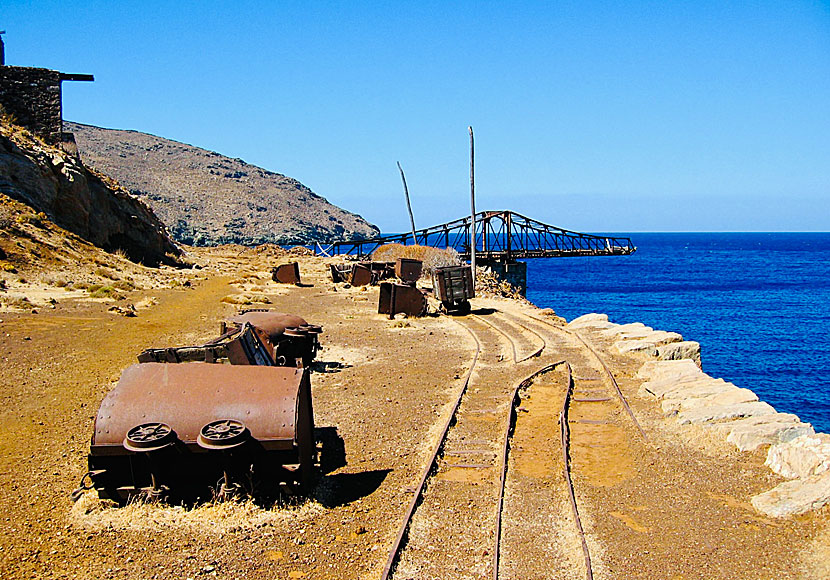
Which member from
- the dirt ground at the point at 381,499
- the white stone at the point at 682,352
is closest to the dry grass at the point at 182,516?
the dirt ground at the point at 381,499

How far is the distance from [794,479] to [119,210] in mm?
40493

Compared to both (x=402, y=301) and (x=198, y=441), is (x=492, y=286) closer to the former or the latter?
(x=402, y=301)

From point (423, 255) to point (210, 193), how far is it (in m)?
93.1

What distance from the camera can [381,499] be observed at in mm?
9148

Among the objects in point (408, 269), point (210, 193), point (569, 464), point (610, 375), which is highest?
point (210, 193)

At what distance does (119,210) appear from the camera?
42500 millimetres

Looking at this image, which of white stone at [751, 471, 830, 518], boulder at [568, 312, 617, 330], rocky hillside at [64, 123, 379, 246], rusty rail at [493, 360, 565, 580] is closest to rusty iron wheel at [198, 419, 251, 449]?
rusty rail at [493, 360, 565, 580]

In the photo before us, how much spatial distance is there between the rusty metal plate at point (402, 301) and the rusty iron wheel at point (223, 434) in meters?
18.0

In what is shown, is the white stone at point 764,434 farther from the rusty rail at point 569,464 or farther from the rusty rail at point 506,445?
the rusty rail at point 506,445

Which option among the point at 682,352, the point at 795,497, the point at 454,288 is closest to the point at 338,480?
the point at 795,497

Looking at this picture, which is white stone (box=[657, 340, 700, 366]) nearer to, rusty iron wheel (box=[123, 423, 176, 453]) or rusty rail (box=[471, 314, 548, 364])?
rusty rail (box=[471, 314, 548, 364])

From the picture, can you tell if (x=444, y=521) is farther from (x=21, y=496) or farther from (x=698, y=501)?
(x=21, y=496)

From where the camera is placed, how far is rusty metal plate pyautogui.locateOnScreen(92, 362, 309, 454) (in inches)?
330

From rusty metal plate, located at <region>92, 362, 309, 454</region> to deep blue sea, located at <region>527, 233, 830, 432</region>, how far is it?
65.6 ft
